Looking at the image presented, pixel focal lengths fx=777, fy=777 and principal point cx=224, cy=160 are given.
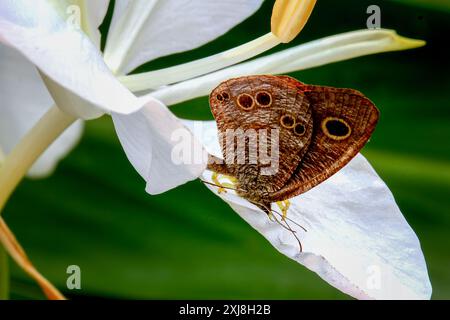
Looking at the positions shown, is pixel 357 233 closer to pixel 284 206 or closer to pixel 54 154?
pixel 284 206

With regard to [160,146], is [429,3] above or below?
above

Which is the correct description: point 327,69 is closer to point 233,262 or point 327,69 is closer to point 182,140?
point 233,262

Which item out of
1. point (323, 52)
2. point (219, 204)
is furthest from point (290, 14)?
point (219, 204)

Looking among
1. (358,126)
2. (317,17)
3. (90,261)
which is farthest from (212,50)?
(358,126)

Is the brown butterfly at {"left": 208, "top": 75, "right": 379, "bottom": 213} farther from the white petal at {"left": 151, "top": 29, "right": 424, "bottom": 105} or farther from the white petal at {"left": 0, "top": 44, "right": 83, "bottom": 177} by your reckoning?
the white petal at {"left": 0, "top": 44, "right": 83, "bottom": 177}

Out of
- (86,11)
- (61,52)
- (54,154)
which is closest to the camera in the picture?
(61,52)

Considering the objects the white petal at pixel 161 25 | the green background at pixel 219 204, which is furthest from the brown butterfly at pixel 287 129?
the green background at pixel 219 204
